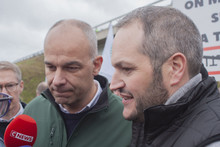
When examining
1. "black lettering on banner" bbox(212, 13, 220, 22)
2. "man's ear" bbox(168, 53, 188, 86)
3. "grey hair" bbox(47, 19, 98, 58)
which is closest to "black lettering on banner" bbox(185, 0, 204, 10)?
"black lettering on banner" bbox(212, 13, 220, 22)

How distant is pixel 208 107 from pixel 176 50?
38 centimetres

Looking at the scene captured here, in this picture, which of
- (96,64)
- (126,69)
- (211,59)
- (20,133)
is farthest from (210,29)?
(20,133)

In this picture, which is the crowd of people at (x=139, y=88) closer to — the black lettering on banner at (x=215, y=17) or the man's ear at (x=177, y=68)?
the man's ear at (x=177, y=68)

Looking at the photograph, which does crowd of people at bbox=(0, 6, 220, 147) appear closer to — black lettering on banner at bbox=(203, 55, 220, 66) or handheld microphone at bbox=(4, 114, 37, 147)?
handheld microphone at bbox=(4, 114, 37, 147)

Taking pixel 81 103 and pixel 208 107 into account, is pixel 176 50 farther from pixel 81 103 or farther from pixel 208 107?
pixel 81 103

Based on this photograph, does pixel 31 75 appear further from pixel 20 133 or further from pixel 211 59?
pixel 20 133

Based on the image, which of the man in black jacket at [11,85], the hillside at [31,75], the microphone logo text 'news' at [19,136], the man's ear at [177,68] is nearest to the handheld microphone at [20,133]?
the microphone logo text 'news' at [19,136]

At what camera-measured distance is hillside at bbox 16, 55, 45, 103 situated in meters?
30.5

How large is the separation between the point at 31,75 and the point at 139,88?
3793 cm

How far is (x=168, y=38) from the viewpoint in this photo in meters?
1.48

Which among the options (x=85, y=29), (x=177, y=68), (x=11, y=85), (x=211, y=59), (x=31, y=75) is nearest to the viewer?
(x=177, y=68)

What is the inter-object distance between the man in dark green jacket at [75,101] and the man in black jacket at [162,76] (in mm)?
595

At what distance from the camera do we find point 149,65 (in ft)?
4.90

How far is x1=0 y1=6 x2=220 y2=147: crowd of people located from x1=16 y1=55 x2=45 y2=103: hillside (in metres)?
28.0
